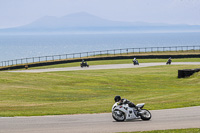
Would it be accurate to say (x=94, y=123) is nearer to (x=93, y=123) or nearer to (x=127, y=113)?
(x=93, y=123)

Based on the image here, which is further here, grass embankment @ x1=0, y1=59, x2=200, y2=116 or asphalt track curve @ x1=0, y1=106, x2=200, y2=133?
grass embankment @ x1=0, y1=59, x2=200, y2=116

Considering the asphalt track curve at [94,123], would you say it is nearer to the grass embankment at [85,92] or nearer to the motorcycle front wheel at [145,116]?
the motorcycle front wheel at [145,116]

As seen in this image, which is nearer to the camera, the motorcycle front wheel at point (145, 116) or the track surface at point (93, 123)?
the track surface at point (93, 123)

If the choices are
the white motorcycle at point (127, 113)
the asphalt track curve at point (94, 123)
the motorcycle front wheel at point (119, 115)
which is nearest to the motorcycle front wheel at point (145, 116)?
the white motorcycle at point (127, 113)

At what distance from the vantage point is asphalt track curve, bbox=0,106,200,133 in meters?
15.1

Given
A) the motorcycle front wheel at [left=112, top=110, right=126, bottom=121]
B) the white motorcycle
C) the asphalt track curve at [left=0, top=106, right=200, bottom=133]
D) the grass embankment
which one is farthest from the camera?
the grass embankment

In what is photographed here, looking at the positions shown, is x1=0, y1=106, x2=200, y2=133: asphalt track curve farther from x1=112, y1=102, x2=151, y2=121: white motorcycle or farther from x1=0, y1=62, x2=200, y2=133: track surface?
x1=112, y1=102, x2=151, y2=121: white motorcycle

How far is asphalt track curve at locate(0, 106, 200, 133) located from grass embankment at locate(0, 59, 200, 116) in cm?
180

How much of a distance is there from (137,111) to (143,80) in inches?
904

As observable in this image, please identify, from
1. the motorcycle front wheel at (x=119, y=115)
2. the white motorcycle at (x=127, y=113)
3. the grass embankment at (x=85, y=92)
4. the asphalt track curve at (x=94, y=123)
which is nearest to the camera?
the asphalt track curve at (x=94, y=123)

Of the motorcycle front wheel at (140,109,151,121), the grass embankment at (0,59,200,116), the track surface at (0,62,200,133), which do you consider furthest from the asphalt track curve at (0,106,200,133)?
the grass embankment at (0,59,200,116)

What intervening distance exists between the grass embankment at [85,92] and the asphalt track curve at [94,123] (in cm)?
180

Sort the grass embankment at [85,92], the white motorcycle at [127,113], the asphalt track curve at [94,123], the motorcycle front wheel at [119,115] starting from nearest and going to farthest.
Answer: the asphalt track curve at [94,123] < the white motorcycle at [127,113] < the motorcycle front wheel at [119,115] < the grass embankment at [85,92]

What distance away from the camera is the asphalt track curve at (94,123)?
1512cm
